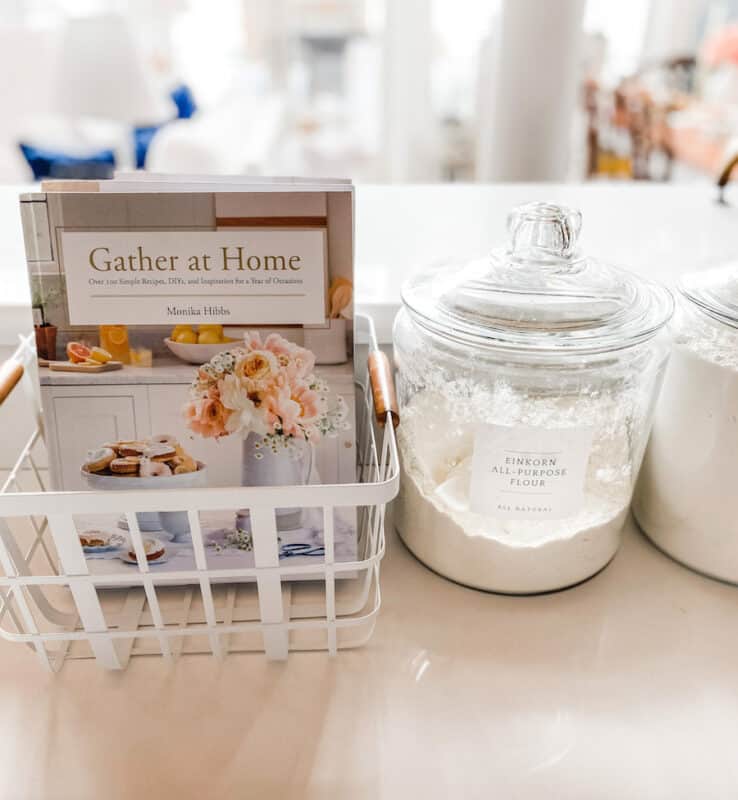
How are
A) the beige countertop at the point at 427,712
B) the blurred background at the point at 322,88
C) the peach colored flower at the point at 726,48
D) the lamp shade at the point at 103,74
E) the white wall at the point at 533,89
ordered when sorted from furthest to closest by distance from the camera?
the peach colored flower at the point at 726,48
the blurred background at the point at 322,88
the lamp shade at the point at 103,74
the white wall at the point at 533,89
the beige countertop at the point at 427,712

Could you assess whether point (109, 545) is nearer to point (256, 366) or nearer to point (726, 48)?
point (256, 366)

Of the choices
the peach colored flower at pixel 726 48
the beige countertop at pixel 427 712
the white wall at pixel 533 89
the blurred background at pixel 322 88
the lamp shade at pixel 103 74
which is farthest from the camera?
the peach colored flower at pixel 726 48

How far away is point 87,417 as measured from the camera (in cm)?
50

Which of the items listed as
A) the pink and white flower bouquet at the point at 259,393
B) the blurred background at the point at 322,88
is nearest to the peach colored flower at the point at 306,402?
the pink and white flower bouquet at the point at 259,393

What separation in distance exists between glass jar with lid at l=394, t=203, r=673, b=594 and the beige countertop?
58 millimetres

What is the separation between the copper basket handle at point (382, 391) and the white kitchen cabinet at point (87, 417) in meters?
0.16

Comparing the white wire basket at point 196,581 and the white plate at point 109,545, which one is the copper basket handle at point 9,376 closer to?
the white wire basket at point 196,581

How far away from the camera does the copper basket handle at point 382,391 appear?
53 centimetres

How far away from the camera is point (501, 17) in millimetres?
912

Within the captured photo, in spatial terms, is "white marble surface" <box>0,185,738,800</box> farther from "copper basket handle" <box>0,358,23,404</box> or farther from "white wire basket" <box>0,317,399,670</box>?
"copper basket handle" <box>0,358,23,404</box>

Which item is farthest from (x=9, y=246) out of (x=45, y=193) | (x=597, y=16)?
(x=597, y=16)

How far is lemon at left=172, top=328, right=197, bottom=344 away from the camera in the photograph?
1.59 feet

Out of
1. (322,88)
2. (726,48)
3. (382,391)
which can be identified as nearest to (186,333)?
(382,391)

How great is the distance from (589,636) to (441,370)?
0.77 ft
